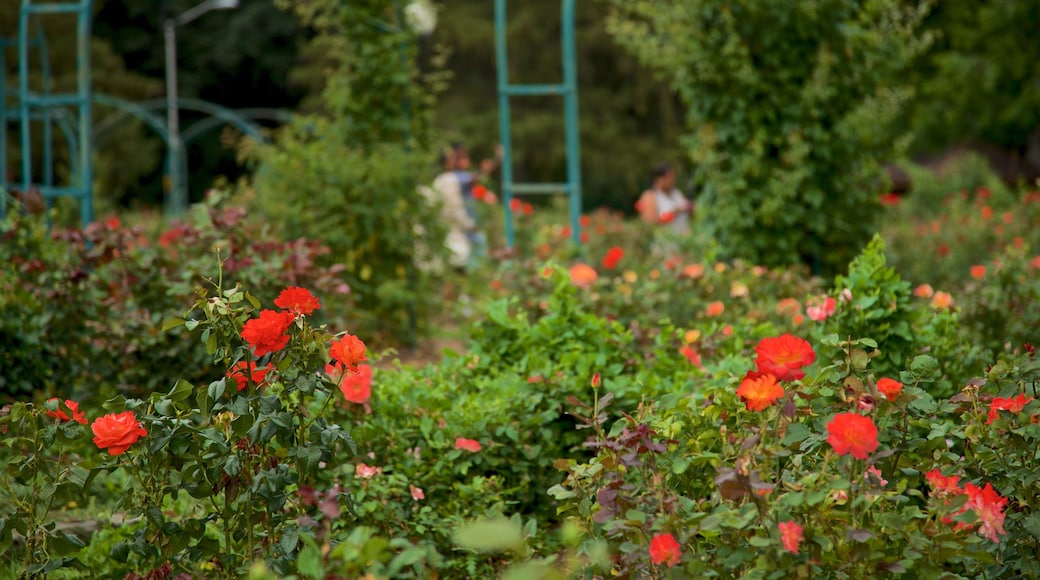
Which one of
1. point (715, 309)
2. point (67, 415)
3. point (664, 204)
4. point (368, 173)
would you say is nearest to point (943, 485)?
point (67, 415)

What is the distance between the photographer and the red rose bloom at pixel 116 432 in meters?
2.34

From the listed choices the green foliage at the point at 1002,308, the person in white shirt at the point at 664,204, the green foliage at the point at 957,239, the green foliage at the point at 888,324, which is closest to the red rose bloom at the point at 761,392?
the green foliage at the point at 888,324

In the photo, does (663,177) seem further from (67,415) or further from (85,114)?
(67,415)

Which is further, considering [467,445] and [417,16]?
[417,16]

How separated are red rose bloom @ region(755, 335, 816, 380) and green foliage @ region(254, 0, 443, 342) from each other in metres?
4.20

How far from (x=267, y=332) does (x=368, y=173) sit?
487 cm

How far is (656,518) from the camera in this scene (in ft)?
7.44

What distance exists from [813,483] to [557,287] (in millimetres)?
2291

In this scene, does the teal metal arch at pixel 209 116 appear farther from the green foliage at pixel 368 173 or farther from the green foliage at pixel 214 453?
the green foliage at pixel 214 453

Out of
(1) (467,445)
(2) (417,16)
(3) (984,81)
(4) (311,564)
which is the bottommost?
(1) (467,445)

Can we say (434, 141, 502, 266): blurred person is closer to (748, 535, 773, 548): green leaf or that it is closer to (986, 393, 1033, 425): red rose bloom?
(986, 393, 1033, 425): red rose bloom

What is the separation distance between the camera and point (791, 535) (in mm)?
2039

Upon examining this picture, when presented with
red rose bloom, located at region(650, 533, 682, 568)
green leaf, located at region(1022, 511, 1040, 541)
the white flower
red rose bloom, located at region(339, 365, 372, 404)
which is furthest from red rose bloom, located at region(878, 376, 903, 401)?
the white flower

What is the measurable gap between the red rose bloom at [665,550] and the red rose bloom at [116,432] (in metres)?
1.13
